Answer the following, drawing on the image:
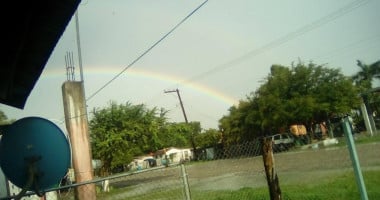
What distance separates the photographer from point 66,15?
8.73 feet

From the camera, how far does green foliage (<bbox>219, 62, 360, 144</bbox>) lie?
111 feet

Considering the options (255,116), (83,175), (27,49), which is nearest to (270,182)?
(27,49)

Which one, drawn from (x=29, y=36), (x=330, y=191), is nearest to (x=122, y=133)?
(x=330, y=191)

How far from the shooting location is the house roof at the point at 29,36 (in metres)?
2.57

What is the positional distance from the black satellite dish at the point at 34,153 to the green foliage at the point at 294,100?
108ft

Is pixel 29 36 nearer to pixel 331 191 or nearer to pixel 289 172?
pixel 331 191

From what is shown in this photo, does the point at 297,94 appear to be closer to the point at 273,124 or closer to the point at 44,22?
the point at 273,124

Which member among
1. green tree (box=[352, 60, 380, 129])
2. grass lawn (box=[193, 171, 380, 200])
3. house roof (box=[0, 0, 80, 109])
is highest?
green tree (box=[352, 60, 380, 129])

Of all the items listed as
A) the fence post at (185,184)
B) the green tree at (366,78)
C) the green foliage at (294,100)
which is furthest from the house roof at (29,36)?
the green tree at (366,78)

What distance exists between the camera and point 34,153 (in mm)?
2809

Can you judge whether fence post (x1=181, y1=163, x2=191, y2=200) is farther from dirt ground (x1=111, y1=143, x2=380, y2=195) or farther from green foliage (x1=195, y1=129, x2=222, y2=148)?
green foliage (x1=195, y1=129, x2=222, y2=148)

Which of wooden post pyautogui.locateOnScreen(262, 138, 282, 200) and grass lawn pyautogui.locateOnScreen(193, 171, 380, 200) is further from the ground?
wooden post pyautogui.locateOnScreen(262, 138, 282, 200)

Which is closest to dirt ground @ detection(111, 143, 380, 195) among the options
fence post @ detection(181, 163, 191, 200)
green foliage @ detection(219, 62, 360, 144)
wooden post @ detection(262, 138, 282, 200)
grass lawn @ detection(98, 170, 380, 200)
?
fence post @ detection(181, 163, 191, 200)

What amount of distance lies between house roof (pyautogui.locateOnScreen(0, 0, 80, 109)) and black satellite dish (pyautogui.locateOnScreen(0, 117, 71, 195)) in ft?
2.06
